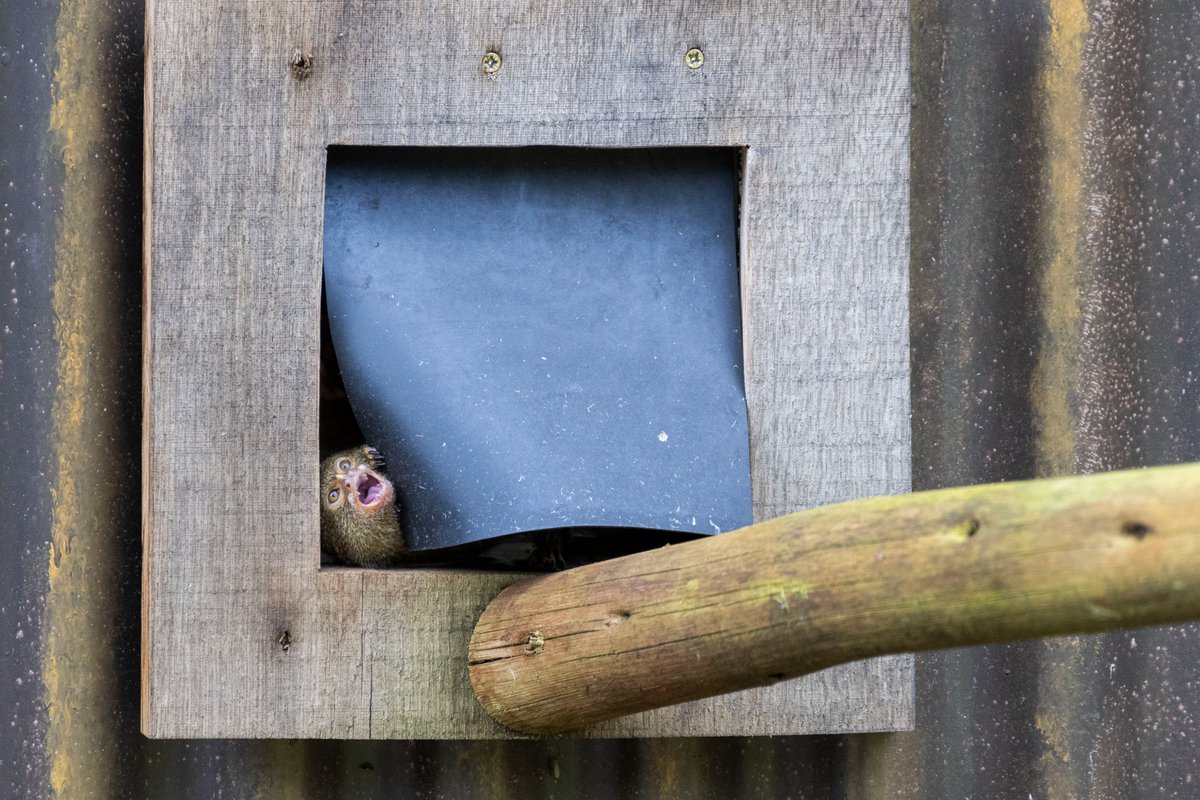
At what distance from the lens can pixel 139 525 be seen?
2.68 metres

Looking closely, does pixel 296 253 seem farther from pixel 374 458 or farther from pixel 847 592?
pixel 847 592

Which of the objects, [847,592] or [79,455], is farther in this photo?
[79,455]

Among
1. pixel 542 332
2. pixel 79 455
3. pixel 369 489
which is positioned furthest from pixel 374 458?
pixel 79 455

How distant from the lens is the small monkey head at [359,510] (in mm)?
2541

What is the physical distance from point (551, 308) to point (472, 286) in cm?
16

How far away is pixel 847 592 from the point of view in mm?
1562

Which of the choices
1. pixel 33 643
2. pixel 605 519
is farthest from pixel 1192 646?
pixel 33 643

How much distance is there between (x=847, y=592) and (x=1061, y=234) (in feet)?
4.76

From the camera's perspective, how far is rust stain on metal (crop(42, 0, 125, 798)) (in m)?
2.61

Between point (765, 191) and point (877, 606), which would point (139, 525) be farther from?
point (877, 606)

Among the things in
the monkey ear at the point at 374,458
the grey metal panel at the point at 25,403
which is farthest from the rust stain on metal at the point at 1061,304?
the grey metal panel at the point at 25,403

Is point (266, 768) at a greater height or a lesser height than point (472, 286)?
lesser

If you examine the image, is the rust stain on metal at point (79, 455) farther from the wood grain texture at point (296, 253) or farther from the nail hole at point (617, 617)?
the nail hole at point (617, 617)

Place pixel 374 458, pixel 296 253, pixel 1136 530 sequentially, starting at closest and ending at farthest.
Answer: pixel 1136 530, pixel 296 253, pixel 374 458
